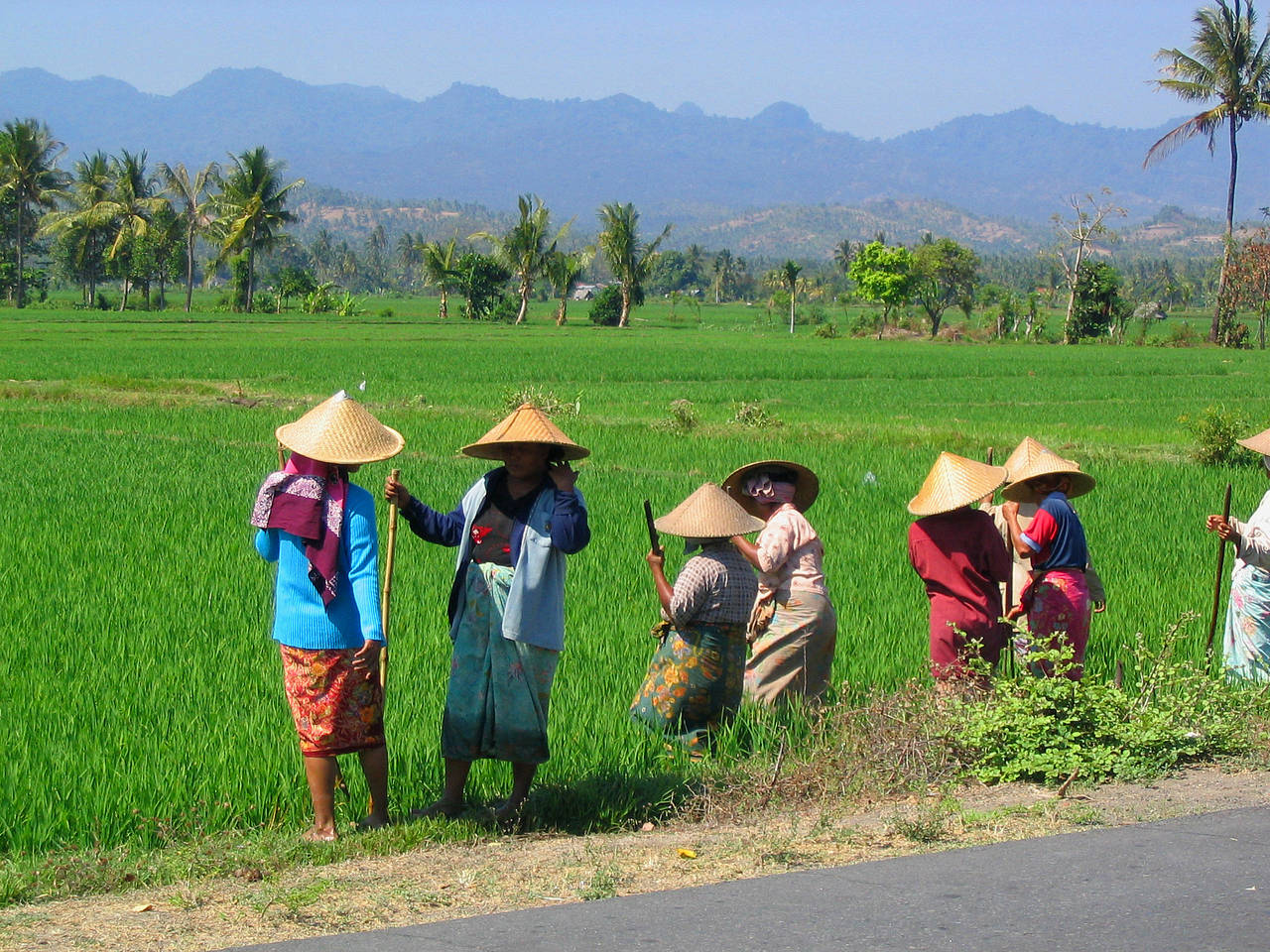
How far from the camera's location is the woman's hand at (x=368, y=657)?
13.7 ft

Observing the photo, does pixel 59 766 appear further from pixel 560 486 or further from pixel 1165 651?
pixel 1165 651

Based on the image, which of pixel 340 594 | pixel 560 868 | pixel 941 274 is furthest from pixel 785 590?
pixel 941 274

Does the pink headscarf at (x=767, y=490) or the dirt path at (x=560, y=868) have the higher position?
the pink headscarf at (x=767, y=490)

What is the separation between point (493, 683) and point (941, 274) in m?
75.7

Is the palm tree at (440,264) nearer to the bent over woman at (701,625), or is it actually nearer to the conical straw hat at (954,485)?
the conical straw hat at (954,485)

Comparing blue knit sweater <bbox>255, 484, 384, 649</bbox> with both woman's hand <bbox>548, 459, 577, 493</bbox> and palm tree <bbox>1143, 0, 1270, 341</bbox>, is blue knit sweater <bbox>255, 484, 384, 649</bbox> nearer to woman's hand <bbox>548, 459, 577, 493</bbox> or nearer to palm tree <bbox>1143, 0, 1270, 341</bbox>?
woman's hand <bbox>548, 459, 577, 493</bbox>

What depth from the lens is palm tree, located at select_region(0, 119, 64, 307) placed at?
6147 centimetres

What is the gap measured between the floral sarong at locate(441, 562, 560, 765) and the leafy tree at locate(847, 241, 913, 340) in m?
62.5

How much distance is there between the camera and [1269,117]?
155ft

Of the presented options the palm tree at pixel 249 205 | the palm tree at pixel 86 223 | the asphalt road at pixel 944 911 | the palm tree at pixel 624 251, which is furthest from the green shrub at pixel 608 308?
the asphalt road at pixel 944 911

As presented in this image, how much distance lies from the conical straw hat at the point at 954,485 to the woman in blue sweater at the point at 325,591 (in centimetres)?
220

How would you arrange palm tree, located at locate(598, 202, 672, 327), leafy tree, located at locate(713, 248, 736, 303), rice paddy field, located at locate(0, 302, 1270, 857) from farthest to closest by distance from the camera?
leafy tree, located at locate(713, 248, 736, 303) → palm tree, located at locate(598, 202, 672, 327) → rice paddy field, located at locate(0, 302, 1270, 857)

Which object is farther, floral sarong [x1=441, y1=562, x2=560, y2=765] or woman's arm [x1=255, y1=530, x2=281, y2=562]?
floral sarong [x1=441, y1=562, x2=560, y2=765]

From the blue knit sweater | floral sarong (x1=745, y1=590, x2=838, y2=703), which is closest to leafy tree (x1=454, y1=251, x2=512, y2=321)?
floral sarong (x1=745, y1=590, x2=838, y2=703)
